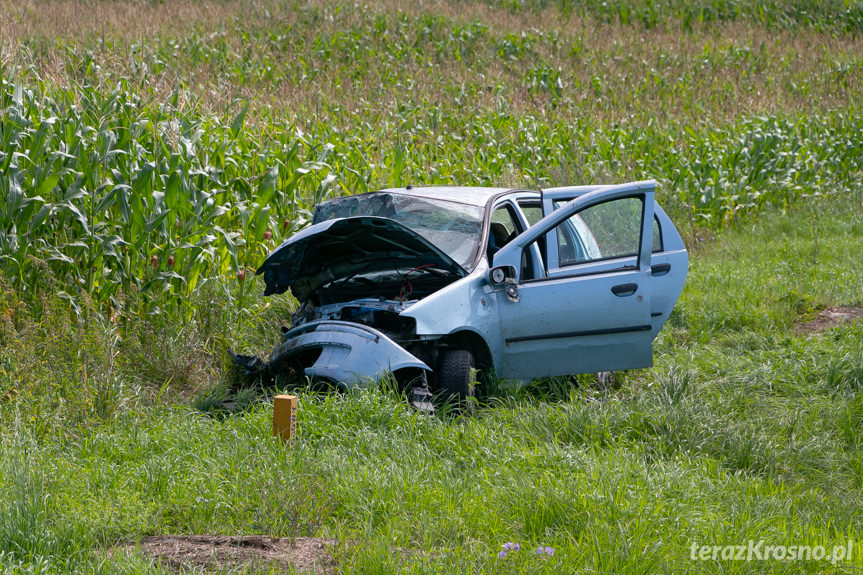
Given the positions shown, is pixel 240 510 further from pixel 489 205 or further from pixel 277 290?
pixel 489 205

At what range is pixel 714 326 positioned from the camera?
884cm

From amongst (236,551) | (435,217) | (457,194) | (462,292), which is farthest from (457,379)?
(236,551)

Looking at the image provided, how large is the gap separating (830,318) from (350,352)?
5.75 metres

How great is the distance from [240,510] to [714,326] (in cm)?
604

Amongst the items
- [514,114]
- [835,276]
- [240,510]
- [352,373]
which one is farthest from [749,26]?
[240,510]

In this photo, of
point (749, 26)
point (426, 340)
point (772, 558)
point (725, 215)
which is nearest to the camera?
point (772, 558)

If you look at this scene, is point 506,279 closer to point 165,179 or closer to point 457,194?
point 457,194

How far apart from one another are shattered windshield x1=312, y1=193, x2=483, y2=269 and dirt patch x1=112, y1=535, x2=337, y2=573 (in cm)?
295

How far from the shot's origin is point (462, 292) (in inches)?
243

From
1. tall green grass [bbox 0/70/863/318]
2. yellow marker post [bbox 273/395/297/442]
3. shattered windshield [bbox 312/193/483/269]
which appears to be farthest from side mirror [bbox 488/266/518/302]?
tall green grass [bbox 0/70/863/318]

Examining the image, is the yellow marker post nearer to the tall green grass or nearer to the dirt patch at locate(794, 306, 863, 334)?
the tall green grass

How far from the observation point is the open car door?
21.3ft

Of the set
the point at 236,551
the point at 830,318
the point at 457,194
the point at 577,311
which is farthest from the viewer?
the point at 830,318

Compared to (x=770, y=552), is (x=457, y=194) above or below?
above
